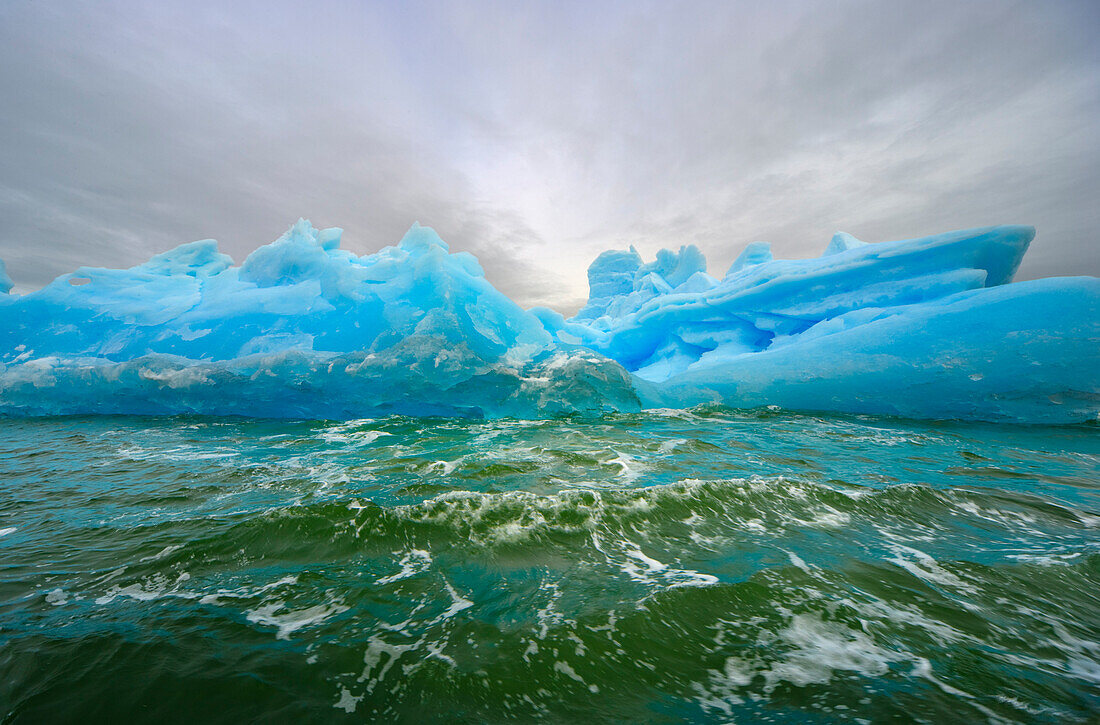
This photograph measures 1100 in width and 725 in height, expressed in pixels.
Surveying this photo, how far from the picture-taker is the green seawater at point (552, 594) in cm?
137

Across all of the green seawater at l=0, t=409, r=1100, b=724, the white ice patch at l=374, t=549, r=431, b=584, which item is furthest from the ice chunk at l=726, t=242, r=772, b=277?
the white ice patch at l=374, t=549, r=431, b=584

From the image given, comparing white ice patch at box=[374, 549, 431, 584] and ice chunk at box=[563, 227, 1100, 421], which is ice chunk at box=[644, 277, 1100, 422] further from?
white ice patch at box=[374, 549, 431, 584]

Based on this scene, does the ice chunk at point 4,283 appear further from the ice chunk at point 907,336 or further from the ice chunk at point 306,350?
the ice chunk at point 907,336

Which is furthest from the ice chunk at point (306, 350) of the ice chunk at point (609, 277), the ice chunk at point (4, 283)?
the ice chunk at point (609, 277)

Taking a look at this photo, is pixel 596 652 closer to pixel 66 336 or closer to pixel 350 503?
pixel 350 503

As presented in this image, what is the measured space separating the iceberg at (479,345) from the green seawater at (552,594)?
375cm

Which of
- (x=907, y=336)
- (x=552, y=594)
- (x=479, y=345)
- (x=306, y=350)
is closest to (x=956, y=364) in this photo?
(x=907, y=336)

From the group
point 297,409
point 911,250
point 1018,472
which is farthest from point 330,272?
point 911,250

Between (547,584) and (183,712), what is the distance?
1.41 m

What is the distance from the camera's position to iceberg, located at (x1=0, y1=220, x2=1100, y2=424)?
276 inches

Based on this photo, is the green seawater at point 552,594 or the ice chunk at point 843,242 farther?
the ice chunk at point 843,242

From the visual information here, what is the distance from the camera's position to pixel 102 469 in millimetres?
4164

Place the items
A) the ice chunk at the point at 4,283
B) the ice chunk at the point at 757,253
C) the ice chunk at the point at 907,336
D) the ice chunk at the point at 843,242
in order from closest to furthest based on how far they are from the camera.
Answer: the ice chunk at the point at 907,336
the ice chunk at the point at 4,283
the ice chunk at the point at 843,242
the ice chunk at the point at 757,253

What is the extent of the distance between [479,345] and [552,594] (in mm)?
6511
